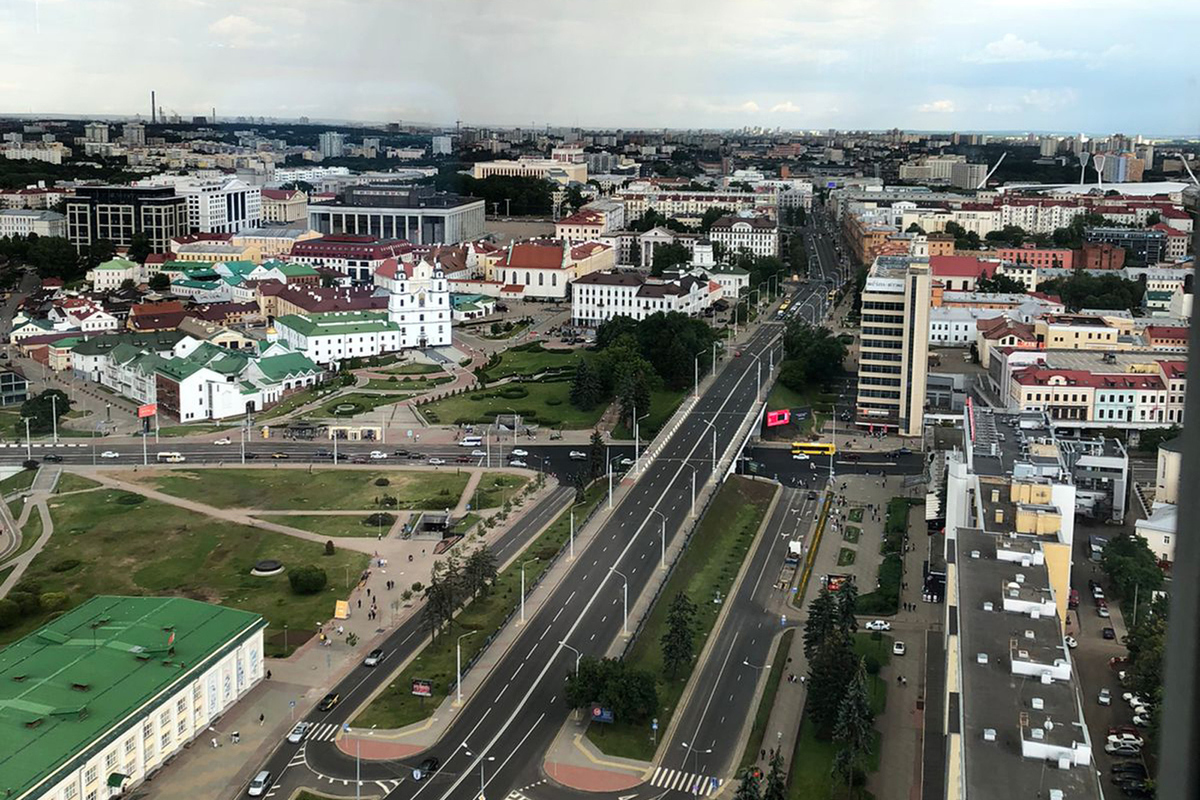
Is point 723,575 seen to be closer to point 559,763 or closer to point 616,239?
point 559,763

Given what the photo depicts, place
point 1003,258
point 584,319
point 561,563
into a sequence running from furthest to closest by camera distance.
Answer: point 1003,258 < point 584,319 < point 561,563

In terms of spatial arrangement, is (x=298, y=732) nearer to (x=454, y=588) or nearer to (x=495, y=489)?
(x=454, y=588)

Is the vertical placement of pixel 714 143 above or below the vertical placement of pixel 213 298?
above

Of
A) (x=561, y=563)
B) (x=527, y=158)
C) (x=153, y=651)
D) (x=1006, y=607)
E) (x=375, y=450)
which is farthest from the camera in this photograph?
(x=527, y=158)

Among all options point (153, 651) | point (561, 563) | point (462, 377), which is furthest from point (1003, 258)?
point (153, 651)

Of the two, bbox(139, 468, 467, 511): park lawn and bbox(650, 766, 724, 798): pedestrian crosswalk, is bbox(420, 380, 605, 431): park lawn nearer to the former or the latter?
bbox(139, 468, 467, 511): park lawn

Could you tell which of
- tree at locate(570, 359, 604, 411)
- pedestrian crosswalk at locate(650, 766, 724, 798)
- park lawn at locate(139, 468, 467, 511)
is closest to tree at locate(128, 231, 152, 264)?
tree at locate(570, 359, 604, 411)

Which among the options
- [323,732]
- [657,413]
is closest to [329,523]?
[323,732]

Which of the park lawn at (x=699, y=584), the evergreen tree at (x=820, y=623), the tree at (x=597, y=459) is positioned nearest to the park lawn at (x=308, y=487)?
the tree at (x=597, y=459)

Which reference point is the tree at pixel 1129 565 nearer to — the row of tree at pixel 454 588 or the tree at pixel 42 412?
the row of tree at pixel 454 588
